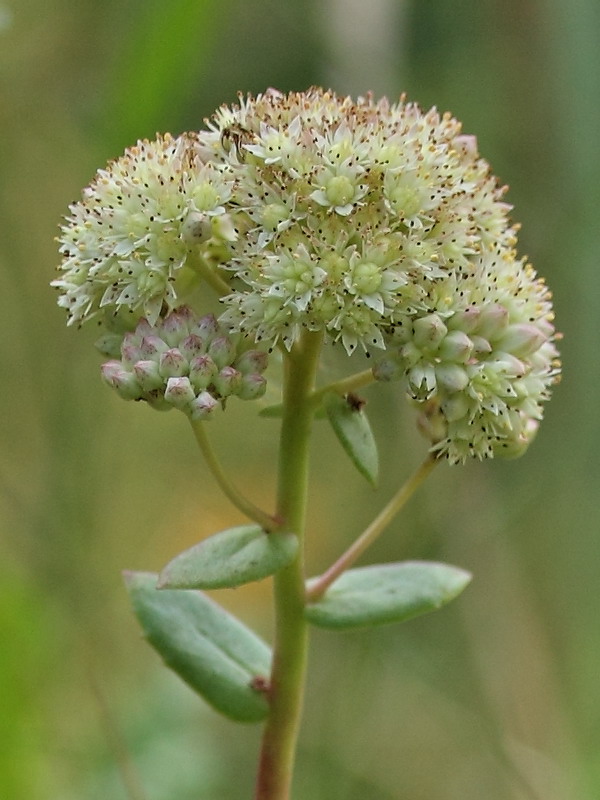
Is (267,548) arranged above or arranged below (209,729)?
above

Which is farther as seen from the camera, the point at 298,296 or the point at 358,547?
the point at 358,547

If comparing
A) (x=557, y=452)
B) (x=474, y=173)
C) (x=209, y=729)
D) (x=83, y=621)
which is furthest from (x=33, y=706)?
(x=557, y=452)

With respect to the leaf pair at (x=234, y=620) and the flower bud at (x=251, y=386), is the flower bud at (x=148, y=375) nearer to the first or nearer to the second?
the flower bud at (x=251, y=386)

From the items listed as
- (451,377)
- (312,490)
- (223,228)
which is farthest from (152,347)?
(312,490)

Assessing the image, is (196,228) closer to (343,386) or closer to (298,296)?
(298,296)

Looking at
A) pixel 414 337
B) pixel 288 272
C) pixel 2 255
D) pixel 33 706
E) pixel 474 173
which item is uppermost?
pixel 2 255

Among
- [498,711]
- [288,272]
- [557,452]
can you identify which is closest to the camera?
[288,272]

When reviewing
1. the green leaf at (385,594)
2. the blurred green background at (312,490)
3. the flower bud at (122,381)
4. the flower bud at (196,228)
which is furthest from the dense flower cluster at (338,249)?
the blurred green background at (312,490)

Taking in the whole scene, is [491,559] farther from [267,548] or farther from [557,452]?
[267,548]
